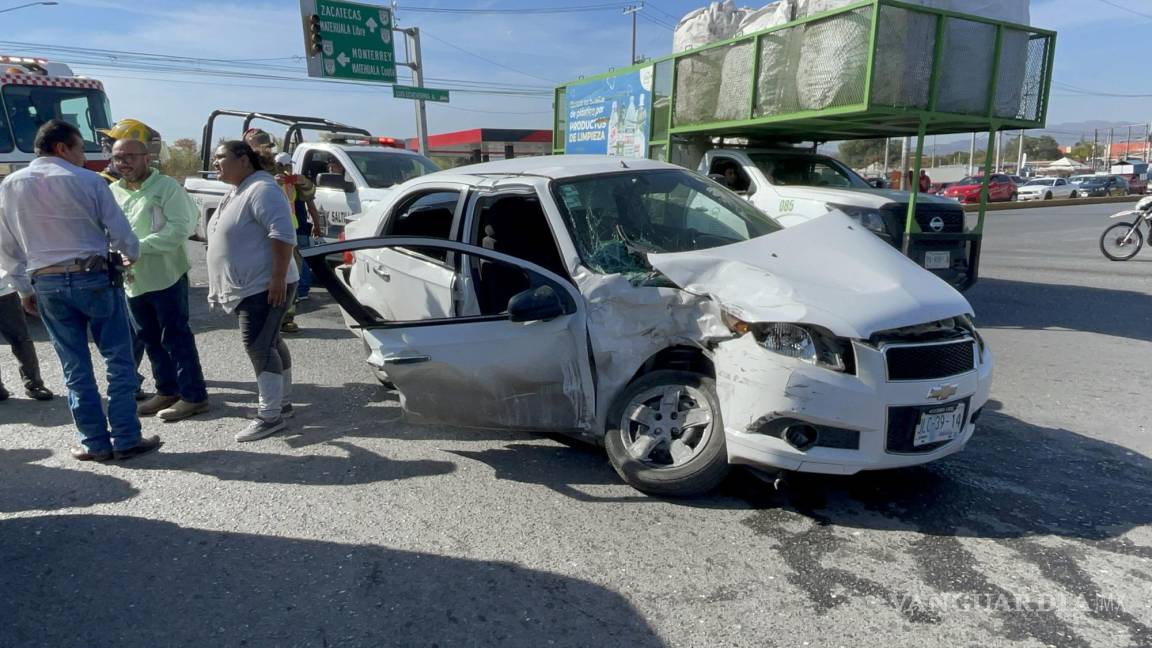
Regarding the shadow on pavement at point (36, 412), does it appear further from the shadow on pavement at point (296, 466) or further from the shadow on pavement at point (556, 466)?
the shadow on pavement at point (556, 466)

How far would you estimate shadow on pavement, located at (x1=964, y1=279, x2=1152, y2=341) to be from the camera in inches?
296

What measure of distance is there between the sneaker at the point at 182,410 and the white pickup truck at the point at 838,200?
5316 mm

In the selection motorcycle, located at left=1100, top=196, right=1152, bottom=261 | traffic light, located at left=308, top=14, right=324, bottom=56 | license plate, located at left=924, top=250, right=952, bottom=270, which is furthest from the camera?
traffic light, located at left=308, top=14, right=324, bottom=56

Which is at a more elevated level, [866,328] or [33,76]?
[33,76]

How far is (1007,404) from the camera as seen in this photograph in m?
5.04

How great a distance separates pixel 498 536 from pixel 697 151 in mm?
7957

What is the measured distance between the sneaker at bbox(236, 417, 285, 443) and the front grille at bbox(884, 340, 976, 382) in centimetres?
364

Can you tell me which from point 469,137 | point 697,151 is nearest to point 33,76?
point 697,151

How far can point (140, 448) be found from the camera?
Answer: 430 cm

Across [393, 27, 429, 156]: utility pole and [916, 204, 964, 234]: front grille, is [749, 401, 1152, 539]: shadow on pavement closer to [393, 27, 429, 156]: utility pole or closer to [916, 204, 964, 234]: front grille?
[916, 204, 964, 234]: front grille

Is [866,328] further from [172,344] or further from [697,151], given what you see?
[697,151]

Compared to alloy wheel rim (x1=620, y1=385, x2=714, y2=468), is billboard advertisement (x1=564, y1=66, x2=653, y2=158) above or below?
above

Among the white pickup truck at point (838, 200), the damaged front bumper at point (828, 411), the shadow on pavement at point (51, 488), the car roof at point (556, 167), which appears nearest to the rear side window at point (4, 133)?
the shadow on pavement at point (51, 488)

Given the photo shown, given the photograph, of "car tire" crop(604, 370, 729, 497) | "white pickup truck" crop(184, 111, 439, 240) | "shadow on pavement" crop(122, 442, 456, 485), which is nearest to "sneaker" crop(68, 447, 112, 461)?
"shadow on pavement" crop(122, 442, 456, 485)
